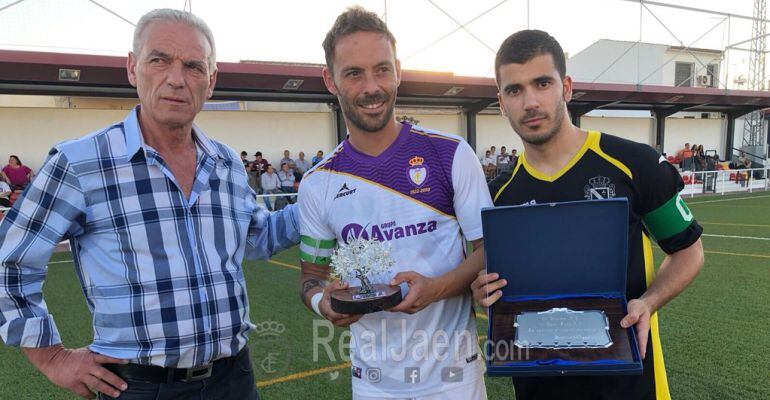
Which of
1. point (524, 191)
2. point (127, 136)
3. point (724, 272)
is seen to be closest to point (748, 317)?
point (724, 272)

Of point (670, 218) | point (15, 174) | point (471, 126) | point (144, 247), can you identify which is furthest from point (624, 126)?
point (144, 247)

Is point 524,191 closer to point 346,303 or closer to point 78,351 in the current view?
point 346,303

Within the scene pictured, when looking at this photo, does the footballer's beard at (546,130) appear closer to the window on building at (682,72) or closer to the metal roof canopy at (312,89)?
the metal roof canopy at (312,89)

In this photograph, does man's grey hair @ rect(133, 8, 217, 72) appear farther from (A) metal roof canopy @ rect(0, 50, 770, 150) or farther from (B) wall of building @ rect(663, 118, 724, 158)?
(B) wall of building @ rect(663, 118, 724, 158)

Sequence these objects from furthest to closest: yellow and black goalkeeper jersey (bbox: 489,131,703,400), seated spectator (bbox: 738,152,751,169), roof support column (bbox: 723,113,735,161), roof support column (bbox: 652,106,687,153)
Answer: roof support column (bbox: 723,113,735,161), roof support column (bbox: 652,106,687,153), seated spectator (bbox: 738,152,751,169), yellow and black goalkeeper jersey (bbox: 489,131,703,400)

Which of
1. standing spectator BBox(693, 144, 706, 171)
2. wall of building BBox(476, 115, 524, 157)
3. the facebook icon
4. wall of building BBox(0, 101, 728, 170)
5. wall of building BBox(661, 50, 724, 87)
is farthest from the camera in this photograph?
wall of building BBox(661, 50, 724, 87)

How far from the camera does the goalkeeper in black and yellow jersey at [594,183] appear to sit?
1.89m

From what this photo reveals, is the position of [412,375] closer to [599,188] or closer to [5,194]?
[599,188]

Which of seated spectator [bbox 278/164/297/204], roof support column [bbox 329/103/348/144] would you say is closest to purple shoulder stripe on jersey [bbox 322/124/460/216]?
seated spectator [bbox 278/164/297/204]

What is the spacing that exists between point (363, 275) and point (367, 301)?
14 centimetres

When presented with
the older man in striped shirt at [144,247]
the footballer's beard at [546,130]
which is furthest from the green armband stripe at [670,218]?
the older man in striped shirt at [144,247]

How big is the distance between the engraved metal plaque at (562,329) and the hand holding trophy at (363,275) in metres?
0.42

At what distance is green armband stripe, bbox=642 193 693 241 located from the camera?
190 centimetres

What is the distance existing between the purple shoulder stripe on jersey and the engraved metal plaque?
0.48m
